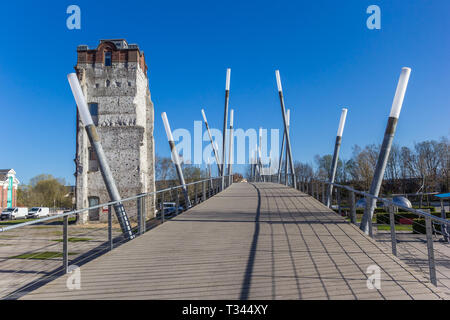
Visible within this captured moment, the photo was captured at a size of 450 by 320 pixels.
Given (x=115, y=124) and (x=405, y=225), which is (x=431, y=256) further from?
(x=115, y=124)

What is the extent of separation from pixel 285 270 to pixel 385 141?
16.0ft

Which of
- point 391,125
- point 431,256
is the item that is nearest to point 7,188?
point 391,125

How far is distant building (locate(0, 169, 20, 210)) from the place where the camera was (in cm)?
4534

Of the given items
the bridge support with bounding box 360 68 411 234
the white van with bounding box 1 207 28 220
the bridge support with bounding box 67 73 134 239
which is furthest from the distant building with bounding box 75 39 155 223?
the bridge support with bounding box 360 68 411 234

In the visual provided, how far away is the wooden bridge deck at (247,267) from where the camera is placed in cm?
356

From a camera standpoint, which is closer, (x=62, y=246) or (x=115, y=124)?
(x=62, y=246)

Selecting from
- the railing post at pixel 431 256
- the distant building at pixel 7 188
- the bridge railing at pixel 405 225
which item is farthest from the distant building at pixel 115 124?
the railing post at pixel 431 256

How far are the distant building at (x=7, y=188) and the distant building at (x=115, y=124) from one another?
21.5 metres

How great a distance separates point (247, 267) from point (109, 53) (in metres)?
32.2

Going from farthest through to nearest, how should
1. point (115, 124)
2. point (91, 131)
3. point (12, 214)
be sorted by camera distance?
point (12, 214) → point (115, 124) → point (91, 131)

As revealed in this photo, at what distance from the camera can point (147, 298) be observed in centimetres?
345

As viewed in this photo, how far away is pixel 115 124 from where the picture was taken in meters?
31.1
